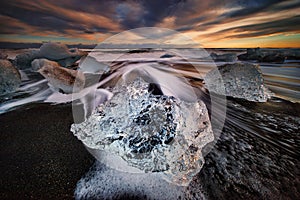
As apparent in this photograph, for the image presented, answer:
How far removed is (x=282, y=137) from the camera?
5.50ft

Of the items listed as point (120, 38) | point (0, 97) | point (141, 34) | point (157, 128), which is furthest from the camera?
point (0, 97)

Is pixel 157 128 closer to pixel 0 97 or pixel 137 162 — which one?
pixel 137 162

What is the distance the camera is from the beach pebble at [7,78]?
2.92 meters

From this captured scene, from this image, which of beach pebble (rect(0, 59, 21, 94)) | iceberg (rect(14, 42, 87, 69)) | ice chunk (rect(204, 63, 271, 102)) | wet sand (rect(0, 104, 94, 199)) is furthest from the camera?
iceberg (rect(14, 42, 87, 69))

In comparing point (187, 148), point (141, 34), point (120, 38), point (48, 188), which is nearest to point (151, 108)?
point (187, 148)

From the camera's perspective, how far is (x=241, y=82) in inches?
108

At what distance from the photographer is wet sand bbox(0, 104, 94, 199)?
102 cm

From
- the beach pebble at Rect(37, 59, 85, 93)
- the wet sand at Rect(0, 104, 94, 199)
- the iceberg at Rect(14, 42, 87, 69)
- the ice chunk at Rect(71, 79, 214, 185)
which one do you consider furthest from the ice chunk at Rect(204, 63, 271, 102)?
the iceberg at Rect(14, 42, 87, 69)

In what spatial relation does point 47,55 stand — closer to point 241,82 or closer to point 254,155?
point 241,82

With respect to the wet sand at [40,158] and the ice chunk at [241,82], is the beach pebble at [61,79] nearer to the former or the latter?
the wet sand at [40,158]

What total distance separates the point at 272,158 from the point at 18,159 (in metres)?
2.29

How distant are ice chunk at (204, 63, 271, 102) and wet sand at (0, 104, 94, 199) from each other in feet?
8.69

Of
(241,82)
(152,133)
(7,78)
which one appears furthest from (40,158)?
(241,82)

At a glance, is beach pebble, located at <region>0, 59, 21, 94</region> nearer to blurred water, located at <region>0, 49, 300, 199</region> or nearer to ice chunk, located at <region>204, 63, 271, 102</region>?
blurred water, located at <region>0, 49, 300, 199</region>
